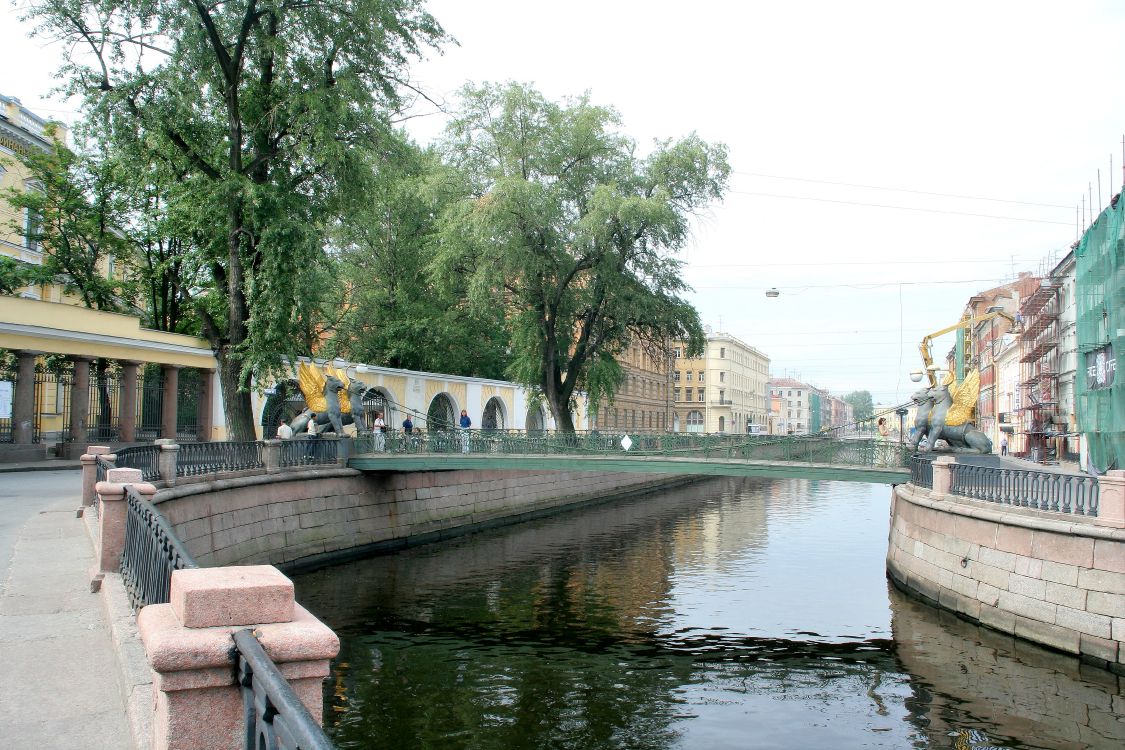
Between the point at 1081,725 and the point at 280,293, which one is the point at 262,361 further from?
A: the point at 1081,725

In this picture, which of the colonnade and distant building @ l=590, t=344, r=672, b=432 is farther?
distant building @ l=590, t=344, r=672, b=432

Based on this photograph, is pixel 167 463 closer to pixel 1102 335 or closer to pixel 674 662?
pixel 674 662

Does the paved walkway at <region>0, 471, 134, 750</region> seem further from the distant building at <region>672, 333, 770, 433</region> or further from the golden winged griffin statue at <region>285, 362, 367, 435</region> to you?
the distant building at <region>672, 333, 770, 433</region>

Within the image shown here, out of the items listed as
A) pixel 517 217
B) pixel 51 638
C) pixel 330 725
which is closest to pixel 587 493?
pixel 517 217

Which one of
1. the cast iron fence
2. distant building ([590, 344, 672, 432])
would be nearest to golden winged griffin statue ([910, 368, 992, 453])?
the cast iron fence

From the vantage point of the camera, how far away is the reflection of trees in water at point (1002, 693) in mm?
9977

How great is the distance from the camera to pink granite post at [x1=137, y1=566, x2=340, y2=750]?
3469 mm

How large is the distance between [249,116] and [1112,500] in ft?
61.3

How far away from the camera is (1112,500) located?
1204 cm

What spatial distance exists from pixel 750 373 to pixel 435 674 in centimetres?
11060

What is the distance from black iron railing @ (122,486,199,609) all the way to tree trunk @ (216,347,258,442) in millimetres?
12805

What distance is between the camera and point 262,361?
779 inches

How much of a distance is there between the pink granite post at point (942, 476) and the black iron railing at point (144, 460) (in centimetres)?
1356

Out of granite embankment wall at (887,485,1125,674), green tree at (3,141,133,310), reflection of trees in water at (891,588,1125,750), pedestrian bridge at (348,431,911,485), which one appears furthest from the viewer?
green tree at (3,141,133,310)
